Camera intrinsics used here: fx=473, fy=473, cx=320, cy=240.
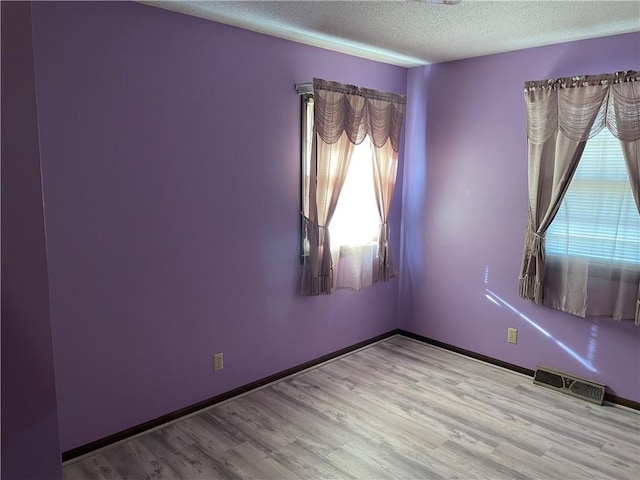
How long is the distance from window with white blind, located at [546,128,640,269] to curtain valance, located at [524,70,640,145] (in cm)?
9

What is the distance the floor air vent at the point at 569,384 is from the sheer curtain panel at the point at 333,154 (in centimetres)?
147

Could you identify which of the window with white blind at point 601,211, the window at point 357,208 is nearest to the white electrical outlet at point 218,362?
the window at point 357,208

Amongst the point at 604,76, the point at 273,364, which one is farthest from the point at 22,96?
the point at 604,76

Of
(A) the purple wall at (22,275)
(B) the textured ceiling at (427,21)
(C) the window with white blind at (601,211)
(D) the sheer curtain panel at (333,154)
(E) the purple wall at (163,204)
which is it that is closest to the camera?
(A) the purple wall at (22,275)

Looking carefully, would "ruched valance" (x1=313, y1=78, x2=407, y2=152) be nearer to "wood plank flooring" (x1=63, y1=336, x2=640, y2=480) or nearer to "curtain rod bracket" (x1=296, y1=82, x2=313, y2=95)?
"curtain rod bracket" (x1=296, y1=82, x2=313, y2=95)

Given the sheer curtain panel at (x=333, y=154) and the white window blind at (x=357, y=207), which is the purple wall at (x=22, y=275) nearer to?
the sheer curtain panel at (x=333, y=154)

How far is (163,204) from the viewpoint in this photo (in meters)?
2.67

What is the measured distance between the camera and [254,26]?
287 centimetres

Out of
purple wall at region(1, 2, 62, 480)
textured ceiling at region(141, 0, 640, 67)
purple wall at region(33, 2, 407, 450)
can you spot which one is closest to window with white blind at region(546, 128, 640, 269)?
textured ceiling at region(141, 0, 640, 67)

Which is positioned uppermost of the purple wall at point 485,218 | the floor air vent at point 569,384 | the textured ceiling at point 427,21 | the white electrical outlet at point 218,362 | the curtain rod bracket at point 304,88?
the textured ceiling at point 427,21

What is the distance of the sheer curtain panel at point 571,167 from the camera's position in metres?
2.86

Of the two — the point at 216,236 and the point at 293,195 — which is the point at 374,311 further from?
the point at 216,236

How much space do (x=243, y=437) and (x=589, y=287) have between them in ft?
7.86

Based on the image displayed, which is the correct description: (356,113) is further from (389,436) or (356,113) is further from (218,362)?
(389,436)
